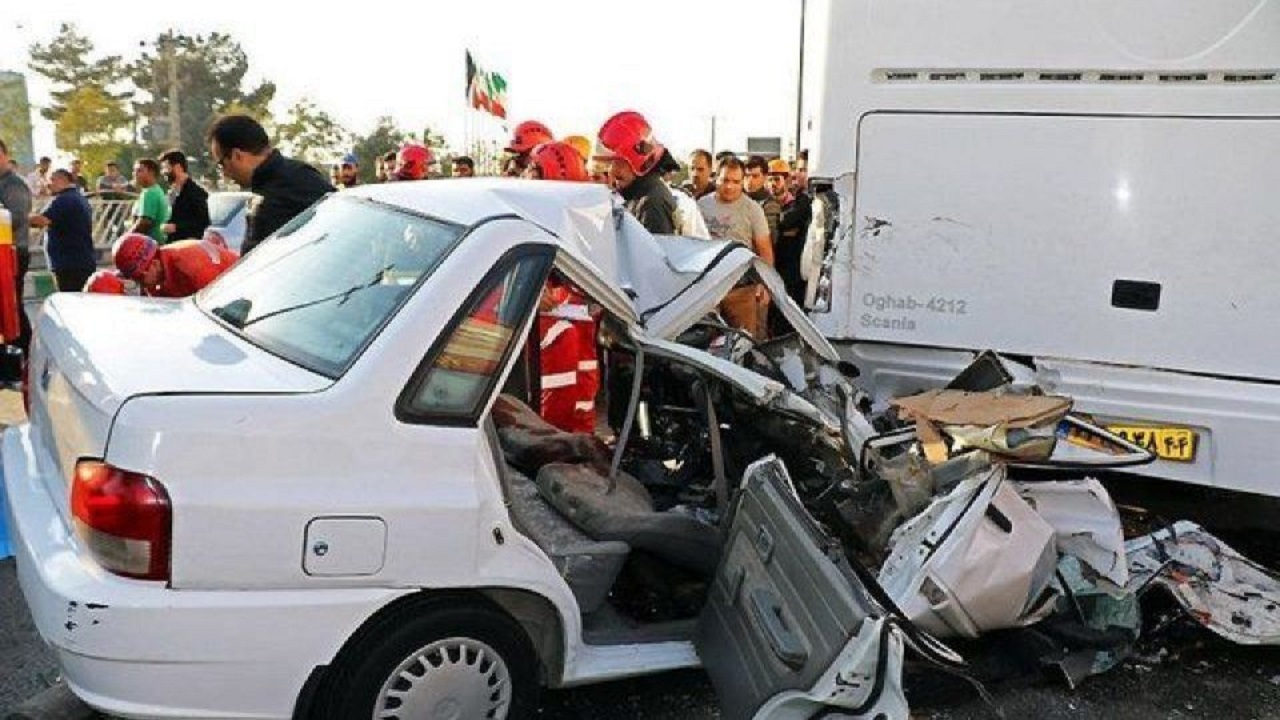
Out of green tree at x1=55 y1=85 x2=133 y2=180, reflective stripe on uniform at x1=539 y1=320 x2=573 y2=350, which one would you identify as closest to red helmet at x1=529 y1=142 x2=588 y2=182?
reflective stripe on uniform at x1=539 y1=320 x2=573 y2=350

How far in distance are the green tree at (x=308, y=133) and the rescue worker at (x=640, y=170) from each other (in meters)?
35.9

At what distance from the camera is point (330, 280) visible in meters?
2.96

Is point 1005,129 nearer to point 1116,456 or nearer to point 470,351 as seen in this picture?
point 1116,456

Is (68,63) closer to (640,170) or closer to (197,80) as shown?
(197,80)

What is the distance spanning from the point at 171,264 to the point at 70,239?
5.36 metres

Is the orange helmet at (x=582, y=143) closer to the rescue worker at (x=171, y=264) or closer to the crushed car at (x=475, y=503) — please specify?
the rescue worker at (x=171, y=264)

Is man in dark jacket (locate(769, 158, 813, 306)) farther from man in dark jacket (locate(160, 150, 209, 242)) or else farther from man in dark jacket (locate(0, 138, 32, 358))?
man in dark jacket (locate(0, 138, 32, 358))

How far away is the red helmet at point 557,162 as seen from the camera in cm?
721

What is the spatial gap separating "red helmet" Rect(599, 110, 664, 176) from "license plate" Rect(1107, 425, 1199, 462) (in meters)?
3.13

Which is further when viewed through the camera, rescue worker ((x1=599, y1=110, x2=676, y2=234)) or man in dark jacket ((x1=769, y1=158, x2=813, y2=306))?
man in dark jacket ((x1=769, y1=158, x2=813, y2=306))

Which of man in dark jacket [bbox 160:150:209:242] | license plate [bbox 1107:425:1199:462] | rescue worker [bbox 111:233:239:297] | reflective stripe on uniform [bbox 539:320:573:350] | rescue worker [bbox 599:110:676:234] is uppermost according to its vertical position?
rescue worker [bbox 599:110:676:234]

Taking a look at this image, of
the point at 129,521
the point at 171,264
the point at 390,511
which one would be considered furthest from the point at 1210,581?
the point at 171,264

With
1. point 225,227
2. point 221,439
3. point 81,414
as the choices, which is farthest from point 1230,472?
point 225,227

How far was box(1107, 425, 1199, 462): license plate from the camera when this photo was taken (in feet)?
13.8
